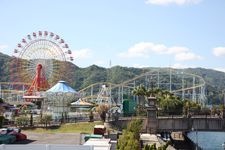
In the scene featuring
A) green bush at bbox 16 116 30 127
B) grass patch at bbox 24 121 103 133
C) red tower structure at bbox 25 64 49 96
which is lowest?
grass patch at bbox 24 121 103 133

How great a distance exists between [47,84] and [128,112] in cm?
3519

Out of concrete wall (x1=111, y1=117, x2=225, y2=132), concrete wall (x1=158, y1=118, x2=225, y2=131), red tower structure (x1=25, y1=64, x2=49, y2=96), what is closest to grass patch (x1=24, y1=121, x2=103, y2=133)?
concrete wall (x1=111, y1=117, x2=225, y2=132)

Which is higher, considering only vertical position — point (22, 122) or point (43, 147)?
point (43, 147)

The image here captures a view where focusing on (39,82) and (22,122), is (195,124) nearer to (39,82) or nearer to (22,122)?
(22,122)

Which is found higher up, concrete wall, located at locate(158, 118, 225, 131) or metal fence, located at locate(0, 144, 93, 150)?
metal fence, located at locate(0, 144, 93, 150)

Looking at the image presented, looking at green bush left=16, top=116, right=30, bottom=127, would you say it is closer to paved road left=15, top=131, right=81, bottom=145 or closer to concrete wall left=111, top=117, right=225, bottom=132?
paved road left=15, top=131, right=81, bottom=145

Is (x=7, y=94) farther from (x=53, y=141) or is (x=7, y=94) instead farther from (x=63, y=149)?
(x=63, y=149)

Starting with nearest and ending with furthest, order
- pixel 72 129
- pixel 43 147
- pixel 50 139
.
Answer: pixel 43 147, pixel 50 139, pixel 72 129

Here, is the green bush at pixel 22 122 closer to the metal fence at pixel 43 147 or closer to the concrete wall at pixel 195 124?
the concrete wall at pixel 195 124

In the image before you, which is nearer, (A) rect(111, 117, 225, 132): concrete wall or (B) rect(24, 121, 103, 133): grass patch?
(B) rect(24, 121, 103, 133): grass patch

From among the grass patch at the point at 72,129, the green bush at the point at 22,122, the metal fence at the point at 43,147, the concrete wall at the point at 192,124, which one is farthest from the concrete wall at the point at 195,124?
the metal fence at the point at 43,147

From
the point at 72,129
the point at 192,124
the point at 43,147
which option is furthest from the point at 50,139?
the point at 192,124

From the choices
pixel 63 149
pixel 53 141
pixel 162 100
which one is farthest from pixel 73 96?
pixel 63 149

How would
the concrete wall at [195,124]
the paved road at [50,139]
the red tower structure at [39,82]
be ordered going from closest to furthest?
the paved road at [50,139] → the concrete wall at [195,124] → the red tower structure at [39,82]
